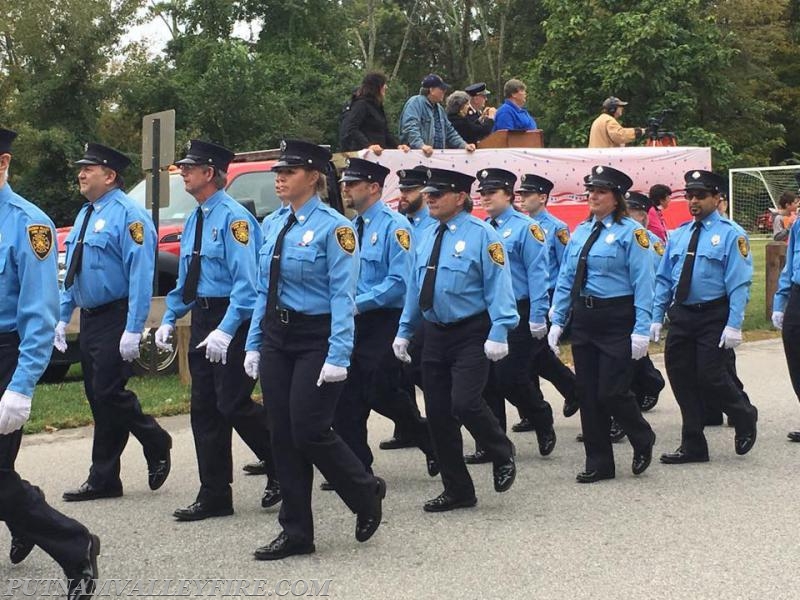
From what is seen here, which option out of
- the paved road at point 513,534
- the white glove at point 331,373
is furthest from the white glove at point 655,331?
the white glove at point 331,373

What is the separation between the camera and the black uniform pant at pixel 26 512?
4.66 metres

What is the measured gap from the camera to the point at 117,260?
22.0 feet

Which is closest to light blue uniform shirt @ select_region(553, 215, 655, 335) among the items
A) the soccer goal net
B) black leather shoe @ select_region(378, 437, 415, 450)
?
black leather shoe @ select_region(378, 437, 415, 450)

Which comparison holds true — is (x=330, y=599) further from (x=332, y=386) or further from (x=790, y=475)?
(x=790, y=475)

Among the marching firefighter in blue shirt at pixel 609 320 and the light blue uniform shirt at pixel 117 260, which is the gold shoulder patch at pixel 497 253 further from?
the light blue uniform shirt at pixel 117 260

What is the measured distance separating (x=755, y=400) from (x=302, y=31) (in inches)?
1083

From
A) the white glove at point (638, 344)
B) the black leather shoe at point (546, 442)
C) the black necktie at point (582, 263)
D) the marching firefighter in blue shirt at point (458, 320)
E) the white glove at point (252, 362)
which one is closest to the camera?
the white glove at point (252, 362)

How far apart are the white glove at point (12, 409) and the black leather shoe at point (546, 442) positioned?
4428 millimetres

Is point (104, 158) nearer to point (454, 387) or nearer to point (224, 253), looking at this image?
point (224, 253)

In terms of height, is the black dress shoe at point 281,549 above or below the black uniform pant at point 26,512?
below

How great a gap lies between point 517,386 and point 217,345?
2772mm

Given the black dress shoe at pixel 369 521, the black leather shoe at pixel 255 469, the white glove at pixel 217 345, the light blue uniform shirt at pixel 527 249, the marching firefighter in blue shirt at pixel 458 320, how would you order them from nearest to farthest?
1. the black dress shoe at pixel 369 521
2. the white glove at pixel 217 345
3. the marching firefighter in blue shirt at pixel 458 320
4. the black leather shoe at pixel 255 469
5. the light blue uniform shirt at pixel 527 249

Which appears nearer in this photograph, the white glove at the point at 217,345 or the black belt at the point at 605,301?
the white glove at the point at 217,345

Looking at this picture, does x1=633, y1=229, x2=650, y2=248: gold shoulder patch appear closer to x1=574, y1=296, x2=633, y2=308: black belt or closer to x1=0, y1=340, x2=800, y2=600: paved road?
x1=574, y1=296, x2=633, y2=308: black belt
